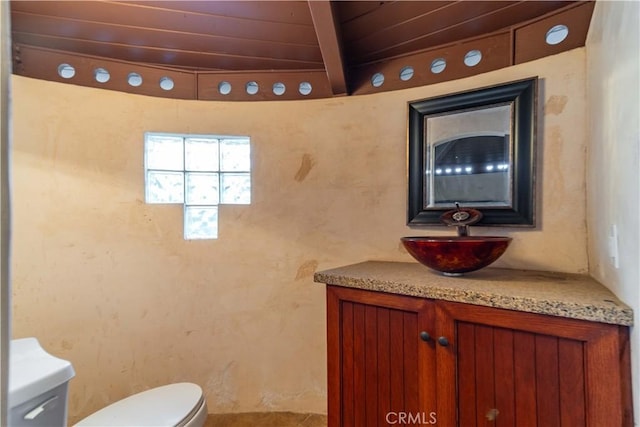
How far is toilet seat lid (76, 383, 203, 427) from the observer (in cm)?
108

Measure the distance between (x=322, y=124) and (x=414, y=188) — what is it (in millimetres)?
612

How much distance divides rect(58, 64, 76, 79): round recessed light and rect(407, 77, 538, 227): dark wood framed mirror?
1.71 m

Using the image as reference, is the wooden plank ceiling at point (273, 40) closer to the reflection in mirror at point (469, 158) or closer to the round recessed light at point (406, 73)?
the round recessed light at point (406, 73)

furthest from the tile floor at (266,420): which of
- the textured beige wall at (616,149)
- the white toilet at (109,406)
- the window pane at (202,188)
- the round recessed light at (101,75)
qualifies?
the round recessed light at (101,75)

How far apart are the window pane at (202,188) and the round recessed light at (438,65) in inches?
50.1

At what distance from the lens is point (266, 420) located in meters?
1.68

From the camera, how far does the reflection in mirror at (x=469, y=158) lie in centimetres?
133

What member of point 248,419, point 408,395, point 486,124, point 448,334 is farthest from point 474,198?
point 248,419

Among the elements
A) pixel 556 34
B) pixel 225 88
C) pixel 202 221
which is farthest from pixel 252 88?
pixel 556 34

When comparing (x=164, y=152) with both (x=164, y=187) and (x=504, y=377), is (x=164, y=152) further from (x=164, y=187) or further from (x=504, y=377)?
(x=504, y=377)

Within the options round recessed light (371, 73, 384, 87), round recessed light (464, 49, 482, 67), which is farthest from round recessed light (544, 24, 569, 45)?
round recessed light (371, 73, 384, 87)

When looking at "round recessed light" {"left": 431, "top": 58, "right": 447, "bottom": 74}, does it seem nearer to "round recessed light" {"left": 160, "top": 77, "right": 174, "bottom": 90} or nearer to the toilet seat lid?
"round recessed light" {"left": 160, "top": 77, "right": 174, "bottom": 90}

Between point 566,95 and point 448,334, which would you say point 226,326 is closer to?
point 448,334

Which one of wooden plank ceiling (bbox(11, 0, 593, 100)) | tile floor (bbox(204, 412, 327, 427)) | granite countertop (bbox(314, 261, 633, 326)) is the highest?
wooden plank ceiling (bbox(11, 0, 593, 100))
